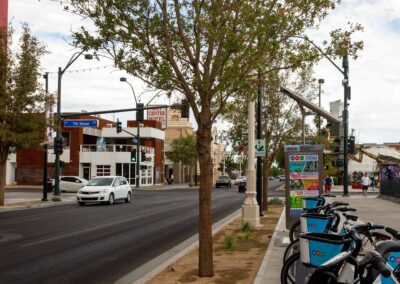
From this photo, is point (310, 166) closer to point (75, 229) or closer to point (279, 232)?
point (279, 232)

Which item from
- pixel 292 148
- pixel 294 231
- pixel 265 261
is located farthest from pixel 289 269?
pixel 292 148

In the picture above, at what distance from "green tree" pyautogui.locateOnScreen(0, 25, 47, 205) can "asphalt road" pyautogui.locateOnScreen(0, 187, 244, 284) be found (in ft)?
19.8

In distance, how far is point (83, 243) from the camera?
42.3 feet

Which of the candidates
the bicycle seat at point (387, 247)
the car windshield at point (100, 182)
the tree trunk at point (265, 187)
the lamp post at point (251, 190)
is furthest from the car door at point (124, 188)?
the bicycle seat at point (387, 247)

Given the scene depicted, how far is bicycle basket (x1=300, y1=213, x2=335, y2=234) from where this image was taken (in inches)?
264

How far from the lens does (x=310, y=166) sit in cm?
1225

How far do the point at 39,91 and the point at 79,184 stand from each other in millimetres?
18470


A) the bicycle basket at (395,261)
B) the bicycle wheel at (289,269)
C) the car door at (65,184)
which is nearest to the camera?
the bicycle basket at (395,261)

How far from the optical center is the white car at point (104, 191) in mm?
27817

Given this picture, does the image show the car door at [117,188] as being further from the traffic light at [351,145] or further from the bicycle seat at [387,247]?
the bicycle seat at [387,247]

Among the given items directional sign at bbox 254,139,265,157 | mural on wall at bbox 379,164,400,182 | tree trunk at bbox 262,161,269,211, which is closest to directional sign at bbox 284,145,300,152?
directional sign at bbox 254,139,265,157

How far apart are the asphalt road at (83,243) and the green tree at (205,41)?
2.68 metres

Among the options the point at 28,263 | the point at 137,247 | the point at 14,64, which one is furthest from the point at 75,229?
the point at 14,64

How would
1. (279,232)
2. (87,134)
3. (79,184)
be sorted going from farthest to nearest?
(87,134), (79,184), (279,232)
